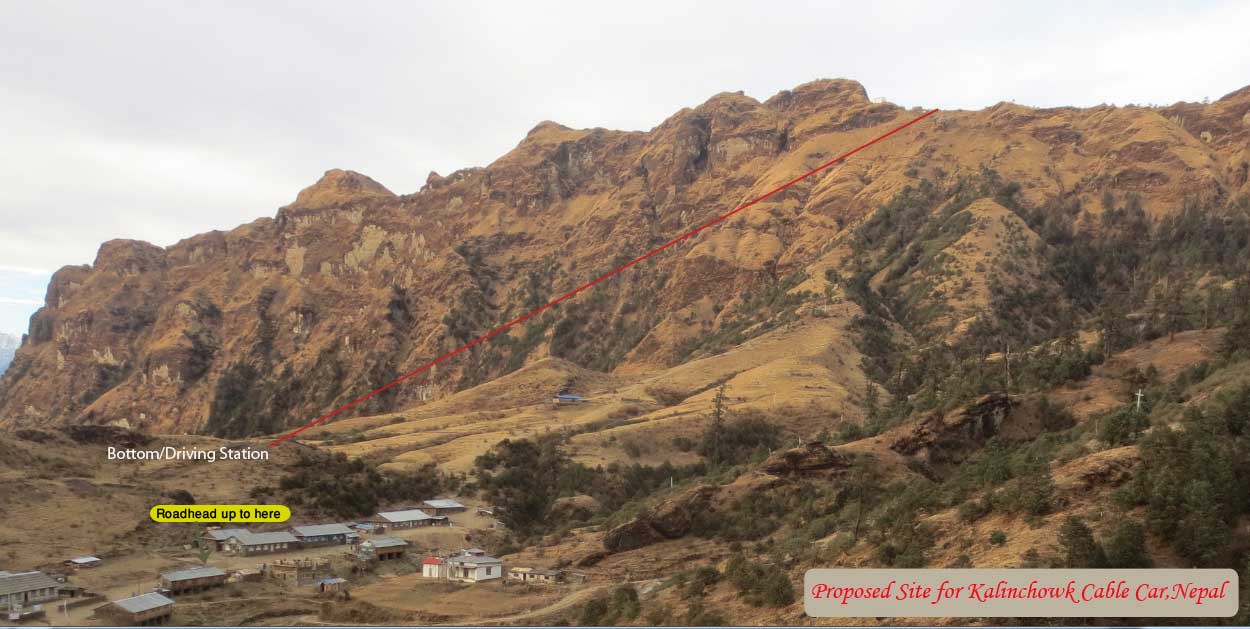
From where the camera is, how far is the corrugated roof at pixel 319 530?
61625 mm

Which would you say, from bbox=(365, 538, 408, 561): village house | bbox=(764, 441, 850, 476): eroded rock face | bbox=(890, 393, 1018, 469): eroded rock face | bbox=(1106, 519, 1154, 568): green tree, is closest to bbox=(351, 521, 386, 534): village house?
bbox=(365, 538, 408, 561): village house

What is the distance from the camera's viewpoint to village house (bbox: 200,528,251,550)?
5866 centimetres

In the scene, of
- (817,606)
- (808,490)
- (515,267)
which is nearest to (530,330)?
(515,267)

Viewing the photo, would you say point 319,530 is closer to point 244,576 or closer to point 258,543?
point 258,543

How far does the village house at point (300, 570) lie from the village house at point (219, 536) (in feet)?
18.7

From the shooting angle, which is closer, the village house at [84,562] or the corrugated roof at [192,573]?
the corrugated roof at [192,573]

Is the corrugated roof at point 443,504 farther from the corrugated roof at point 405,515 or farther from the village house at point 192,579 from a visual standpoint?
the village house at point 192,579

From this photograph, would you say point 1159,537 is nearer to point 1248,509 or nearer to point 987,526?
point 1248,509

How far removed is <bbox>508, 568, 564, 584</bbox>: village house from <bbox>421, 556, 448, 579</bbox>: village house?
471cm

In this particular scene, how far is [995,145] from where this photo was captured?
148 m

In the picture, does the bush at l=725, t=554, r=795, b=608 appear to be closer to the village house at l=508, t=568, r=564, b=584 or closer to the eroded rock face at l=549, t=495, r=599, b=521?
the village house at l=508, t=568, r=564, b=584

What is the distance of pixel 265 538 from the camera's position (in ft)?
195

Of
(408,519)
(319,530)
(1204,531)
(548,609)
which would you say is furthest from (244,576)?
(1204,531)
